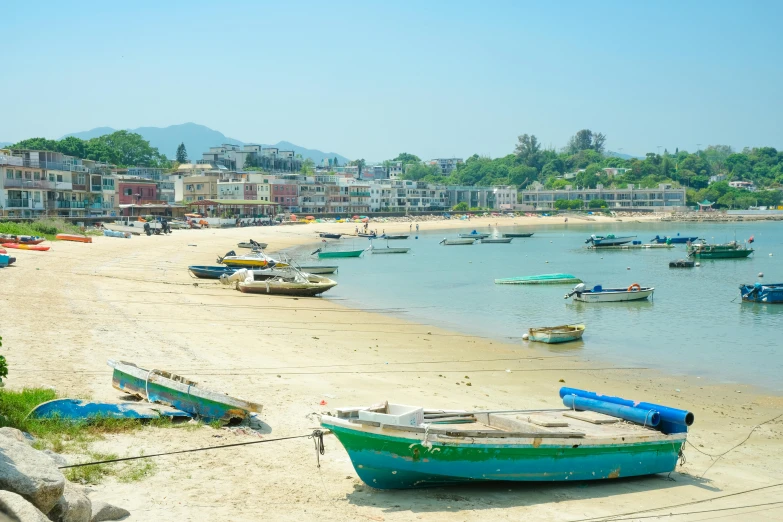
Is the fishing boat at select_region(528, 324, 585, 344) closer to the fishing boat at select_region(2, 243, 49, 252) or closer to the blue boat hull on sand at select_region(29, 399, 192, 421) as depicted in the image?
the blue boat hull on sand at select_region(29, 399, 192, 421)

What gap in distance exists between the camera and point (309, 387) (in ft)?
50.6

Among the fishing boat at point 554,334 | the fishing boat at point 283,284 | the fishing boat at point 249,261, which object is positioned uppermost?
the fishing boat at point 249,261

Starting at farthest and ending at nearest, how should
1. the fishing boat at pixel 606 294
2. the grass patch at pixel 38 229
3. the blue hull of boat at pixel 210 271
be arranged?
1. the grass patch at pixel 38 229
2. the blue hull of boat at pixel 210 271
3. the fishing boat at pixel 606 294

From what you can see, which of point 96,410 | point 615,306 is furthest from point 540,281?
point 96,410

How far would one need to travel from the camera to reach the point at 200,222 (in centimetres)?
9294

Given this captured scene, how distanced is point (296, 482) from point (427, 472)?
1804mm

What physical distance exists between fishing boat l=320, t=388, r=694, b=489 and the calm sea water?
10.3 m

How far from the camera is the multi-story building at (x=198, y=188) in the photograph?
Answer: 131625 mm

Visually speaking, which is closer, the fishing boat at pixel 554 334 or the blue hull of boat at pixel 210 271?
the fishing boat at pixel 554 334

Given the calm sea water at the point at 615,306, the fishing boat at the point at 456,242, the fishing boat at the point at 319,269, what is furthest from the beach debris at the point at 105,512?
the fishing boat at the point at 456,242

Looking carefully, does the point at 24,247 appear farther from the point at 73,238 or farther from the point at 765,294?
the point at 765,294

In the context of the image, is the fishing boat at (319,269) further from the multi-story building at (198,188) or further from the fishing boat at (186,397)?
the multi-story building at (198,188)

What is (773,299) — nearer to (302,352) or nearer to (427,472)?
(302,352)

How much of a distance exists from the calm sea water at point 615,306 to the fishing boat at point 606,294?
1.28 ft
